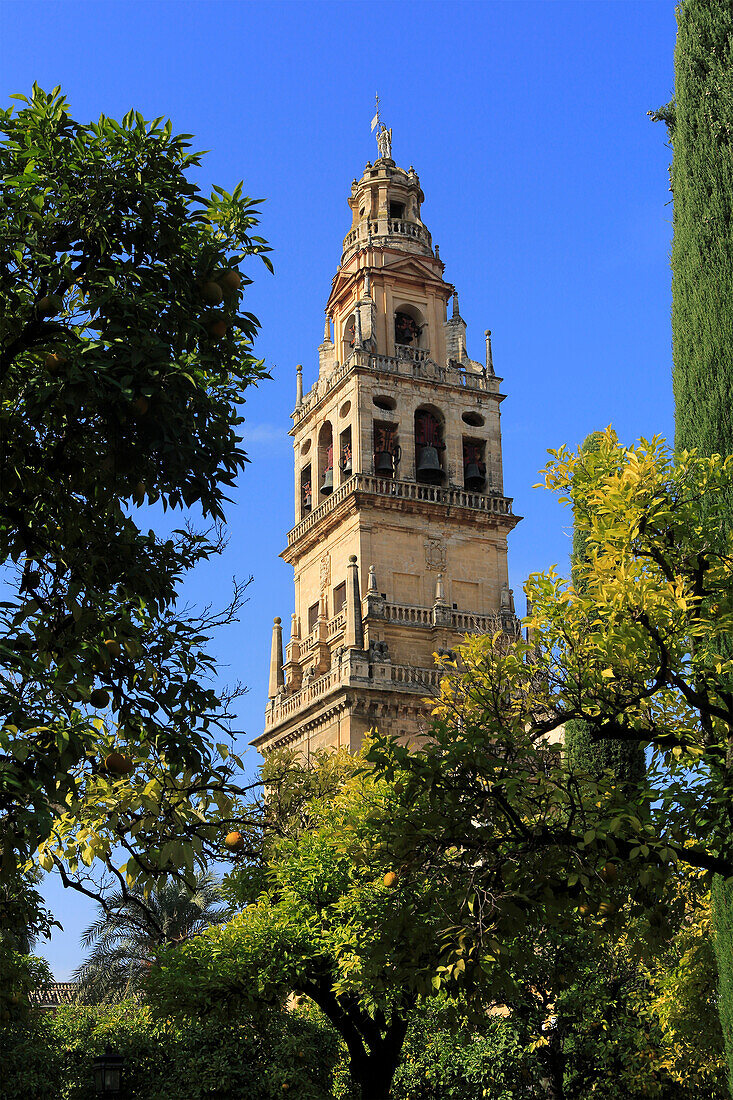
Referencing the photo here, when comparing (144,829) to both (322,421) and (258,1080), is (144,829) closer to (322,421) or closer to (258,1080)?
(258,1080)

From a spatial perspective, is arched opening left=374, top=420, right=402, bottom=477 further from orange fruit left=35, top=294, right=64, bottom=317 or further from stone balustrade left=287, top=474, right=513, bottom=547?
orange fruit left=35, top=294, right=64, bottom=317

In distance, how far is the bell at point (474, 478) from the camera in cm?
4788

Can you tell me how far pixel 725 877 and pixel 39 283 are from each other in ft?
26.9

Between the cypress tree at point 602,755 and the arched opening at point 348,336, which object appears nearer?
the cypress tree at point 602,755

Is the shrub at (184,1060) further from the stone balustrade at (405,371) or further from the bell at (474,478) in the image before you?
the stone balustrade at (405,371)

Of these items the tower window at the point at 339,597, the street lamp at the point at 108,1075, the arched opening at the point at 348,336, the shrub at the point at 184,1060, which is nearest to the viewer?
the street lamp at the point at 108,1075

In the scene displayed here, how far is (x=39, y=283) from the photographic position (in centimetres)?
948

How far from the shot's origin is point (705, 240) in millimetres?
14945

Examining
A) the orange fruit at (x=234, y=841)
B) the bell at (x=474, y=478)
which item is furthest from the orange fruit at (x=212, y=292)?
the bell at (x=474, y=478)

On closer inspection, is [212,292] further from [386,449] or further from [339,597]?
[386,449]

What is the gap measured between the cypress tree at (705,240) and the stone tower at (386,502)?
26755 mm

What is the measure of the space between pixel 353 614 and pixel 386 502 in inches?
195

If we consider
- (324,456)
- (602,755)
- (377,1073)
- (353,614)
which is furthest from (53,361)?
(324,456)

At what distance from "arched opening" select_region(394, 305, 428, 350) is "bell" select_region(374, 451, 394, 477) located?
638cm
